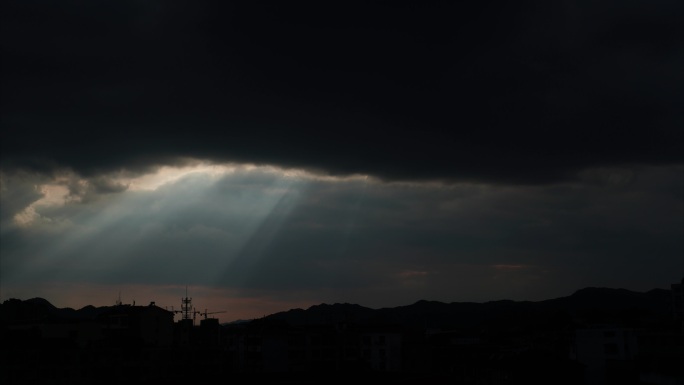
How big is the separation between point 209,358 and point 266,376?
3642 centimetres

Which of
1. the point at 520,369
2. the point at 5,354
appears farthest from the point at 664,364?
the point at 5,354

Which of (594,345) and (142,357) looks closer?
(142,357)

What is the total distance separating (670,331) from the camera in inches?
4579

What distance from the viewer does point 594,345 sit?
399ft

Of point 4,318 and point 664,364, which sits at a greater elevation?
point 4,318

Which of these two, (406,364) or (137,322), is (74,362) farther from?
(406,364)

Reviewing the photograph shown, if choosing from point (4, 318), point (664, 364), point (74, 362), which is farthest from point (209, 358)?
point (664, 364)

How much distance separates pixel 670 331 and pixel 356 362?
5541 centimetres

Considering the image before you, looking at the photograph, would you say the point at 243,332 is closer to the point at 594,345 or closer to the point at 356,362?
the point at 356,362

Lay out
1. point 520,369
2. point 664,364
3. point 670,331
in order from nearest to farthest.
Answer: point 664,364 < point 520,369 < point 670,331

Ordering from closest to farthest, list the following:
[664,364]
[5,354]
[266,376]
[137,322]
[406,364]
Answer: [664,364] < [266,376] < [5,354] < [137,322] < [406,364]

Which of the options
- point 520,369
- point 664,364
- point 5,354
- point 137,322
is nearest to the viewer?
point 664,364

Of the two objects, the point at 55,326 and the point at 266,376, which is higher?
the point at 55,326

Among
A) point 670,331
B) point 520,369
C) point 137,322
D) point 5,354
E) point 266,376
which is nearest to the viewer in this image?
point 266,376
